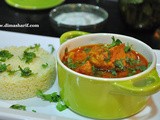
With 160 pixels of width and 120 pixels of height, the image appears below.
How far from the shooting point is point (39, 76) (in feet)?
2.97

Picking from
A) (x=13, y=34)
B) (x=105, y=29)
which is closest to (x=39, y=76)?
(x=13, y=34)

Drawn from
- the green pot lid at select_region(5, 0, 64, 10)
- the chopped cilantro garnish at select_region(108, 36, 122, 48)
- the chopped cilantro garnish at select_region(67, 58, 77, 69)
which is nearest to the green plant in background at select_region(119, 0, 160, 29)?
the green pot lid at select_region(5, 0, 64, 10)

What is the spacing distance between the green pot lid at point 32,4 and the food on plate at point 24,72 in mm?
581

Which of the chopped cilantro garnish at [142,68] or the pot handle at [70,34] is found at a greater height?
the chopped cilantro garnish at [142,68]

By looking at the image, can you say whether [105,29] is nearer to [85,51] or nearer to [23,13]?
[23,13]

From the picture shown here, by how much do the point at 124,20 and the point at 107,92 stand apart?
73 cm

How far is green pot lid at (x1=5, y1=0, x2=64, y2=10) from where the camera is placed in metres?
1.56

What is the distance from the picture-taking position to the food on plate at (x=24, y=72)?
885 mm

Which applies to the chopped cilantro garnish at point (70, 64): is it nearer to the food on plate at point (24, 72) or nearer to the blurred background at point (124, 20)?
the food on plate at point (24, 72)

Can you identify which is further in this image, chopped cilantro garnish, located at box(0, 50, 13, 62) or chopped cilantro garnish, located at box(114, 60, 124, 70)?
chopped cilantro garnish, located at box(0, 50, 13, 62)

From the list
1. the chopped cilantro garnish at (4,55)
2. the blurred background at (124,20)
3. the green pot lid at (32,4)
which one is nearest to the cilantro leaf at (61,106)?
the chopped cilantro garnish at (4,55)

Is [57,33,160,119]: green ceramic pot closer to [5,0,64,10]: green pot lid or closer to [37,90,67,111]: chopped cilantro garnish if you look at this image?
[37,90,67,111]: chopped cilantro garnish

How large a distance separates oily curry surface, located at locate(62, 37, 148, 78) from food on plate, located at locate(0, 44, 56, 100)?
0.33 feet

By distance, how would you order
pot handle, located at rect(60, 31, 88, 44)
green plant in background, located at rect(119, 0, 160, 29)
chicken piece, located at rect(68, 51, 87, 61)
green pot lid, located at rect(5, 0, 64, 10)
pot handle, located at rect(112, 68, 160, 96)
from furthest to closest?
green pot lid, located at rect(5, 0, 64, 10)
green plant in background, located at rect(119, 0, 160, 29)
pot handle, located at rect(60, 31, 88, 44)
chicken piece, located at rect(68, 51, 87, 61)
pot handle, located at rect(112, 68, 160, 96)
